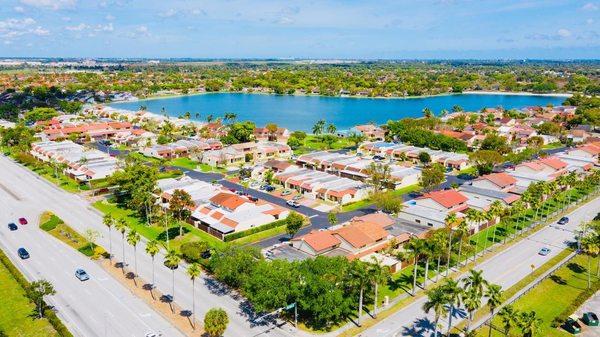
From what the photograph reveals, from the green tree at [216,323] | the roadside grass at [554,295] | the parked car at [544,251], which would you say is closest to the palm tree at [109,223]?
the green tree at [216,323]

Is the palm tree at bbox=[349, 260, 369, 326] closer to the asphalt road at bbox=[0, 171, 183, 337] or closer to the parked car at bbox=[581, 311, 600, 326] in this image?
the asphalt road at bbox=[0, 171, 183, 337]

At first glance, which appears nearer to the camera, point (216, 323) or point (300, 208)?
point (216, 323)

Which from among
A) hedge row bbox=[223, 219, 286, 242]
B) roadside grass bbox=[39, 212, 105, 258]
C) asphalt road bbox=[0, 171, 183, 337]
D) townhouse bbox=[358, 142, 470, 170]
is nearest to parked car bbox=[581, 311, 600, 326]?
asphalt road bbox=[0, 171, 183, 337]

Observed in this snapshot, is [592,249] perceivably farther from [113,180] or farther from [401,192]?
[113,180]

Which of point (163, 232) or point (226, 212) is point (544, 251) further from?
point (163, 232)

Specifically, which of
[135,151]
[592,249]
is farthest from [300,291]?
[135,151]

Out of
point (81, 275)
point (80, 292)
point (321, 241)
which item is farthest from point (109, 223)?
point (321, 241)
